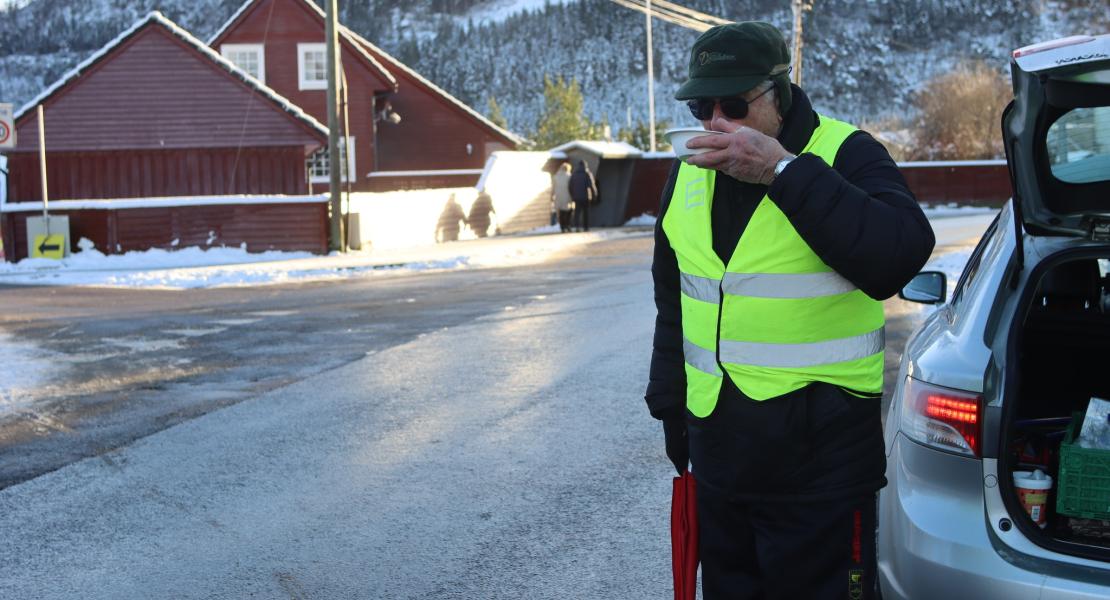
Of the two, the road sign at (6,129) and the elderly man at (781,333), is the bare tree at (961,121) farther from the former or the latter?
the elderly man at (781,333)

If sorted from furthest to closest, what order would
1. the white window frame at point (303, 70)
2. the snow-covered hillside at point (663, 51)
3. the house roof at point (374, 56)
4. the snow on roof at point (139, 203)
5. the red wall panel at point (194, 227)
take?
1. the snow-covered hillside at point (663, 51)
2. the white window frame at point (303, 70)
3. the house roof at point (374, 56)
4. the red wall panel at point (194, 227)
5. the snow on roof at point (139, 203)

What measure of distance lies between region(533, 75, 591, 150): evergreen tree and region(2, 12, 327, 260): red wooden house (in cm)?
1970

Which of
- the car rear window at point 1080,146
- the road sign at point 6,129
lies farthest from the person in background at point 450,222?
the car rear window at point 1080,146

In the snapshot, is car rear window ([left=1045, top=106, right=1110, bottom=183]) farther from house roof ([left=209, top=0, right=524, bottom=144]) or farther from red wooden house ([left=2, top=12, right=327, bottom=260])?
house roof ([left=209, top=0, right=524, bottom=144])

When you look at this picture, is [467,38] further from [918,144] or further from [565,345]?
[565,345]

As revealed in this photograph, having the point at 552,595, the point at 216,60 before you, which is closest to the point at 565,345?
the point at 552,595

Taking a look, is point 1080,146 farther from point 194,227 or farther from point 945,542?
point 194,227

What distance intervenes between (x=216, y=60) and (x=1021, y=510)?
112 ft

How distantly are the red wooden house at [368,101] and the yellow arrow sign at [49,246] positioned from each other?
793 inches

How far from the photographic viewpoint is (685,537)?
3.30 metres

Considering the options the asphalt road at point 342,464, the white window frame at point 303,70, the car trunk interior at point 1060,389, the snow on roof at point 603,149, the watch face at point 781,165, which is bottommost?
the asphalt road at point 342,464

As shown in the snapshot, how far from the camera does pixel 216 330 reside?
1310cm

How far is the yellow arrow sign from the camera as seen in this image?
73.4 ft

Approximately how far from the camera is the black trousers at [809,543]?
3033 millimetres
